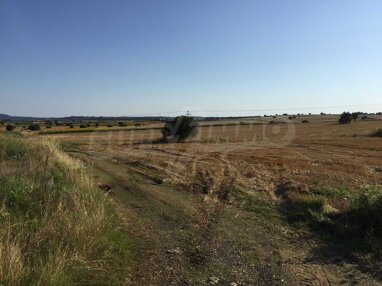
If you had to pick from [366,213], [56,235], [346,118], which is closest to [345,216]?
[366,213]

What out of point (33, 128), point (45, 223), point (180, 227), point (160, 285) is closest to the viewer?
point (160, 285)

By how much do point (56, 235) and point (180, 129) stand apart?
36121 mm

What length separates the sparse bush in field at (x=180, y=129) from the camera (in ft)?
137

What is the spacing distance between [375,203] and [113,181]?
746cm

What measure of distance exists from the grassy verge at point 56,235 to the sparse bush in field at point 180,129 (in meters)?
32.1

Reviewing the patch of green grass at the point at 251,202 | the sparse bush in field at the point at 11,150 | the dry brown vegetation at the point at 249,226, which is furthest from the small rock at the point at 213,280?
the sparse bush in field at the point at 11,150

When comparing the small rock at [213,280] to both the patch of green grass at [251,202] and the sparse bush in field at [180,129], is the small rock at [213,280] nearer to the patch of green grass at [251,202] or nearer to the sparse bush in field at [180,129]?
the patch of green grass at [251,202]

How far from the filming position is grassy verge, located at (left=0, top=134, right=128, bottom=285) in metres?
4.98

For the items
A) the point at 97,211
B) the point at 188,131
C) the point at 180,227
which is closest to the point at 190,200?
the point at 180,227

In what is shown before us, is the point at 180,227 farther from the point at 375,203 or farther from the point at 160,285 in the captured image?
the point at 375,203

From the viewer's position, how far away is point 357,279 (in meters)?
6.07

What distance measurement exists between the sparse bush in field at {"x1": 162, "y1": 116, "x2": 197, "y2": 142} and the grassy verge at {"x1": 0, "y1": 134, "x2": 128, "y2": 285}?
32116 millimetres

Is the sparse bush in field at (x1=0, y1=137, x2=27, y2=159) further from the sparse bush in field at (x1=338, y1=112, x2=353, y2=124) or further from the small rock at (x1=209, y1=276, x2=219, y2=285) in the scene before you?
the sparse bush in field at (x1=338, y1=112, x2=353, y2=124)

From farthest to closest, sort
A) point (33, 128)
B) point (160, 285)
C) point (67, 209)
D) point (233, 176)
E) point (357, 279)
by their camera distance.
Result: point (33, 128) < point (233, 176) < point (67, 209) < point (357, 279) < point (160, 285)
